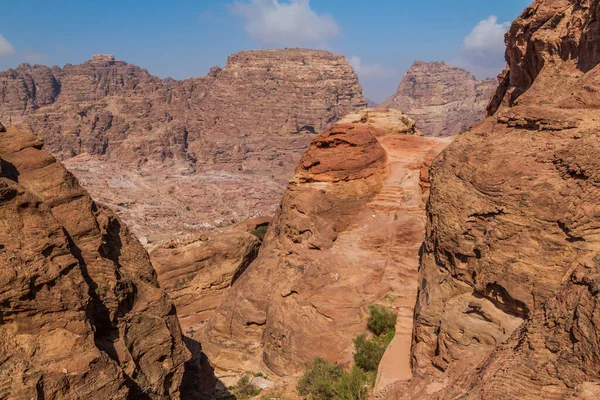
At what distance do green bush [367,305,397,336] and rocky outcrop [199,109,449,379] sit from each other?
1.39ft

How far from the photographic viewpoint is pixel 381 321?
16922 mm

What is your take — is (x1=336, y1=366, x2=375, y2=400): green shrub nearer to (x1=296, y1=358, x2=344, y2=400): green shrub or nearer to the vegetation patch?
the vegetation patch

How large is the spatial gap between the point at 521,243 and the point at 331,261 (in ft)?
31.9

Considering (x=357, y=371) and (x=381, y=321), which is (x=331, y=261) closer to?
(x=381, y=321)

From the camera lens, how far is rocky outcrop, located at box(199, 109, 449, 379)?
18.0 meters

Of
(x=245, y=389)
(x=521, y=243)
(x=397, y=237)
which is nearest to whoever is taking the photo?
(x=521, y=243)

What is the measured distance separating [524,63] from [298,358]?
1367 cm

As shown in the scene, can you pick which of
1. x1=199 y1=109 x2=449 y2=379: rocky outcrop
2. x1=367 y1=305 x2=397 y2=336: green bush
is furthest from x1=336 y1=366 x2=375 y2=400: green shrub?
x1=367 y1=305 x2=397 y2=336: green bush

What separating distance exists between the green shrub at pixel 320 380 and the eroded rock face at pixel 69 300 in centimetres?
544

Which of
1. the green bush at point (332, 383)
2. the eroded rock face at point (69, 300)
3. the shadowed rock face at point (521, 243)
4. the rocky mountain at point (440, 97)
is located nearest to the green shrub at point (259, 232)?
the green bush at point (332, 383)

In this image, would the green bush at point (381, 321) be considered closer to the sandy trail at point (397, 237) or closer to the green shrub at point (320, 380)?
the sandy trail at point (397, 237)

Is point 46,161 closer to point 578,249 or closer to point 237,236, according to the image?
point 578,249

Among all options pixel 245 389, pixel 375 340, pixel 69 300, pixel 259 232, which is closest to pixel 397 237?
pixel 375 340

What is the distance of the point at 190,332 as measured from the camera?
2323 cm
